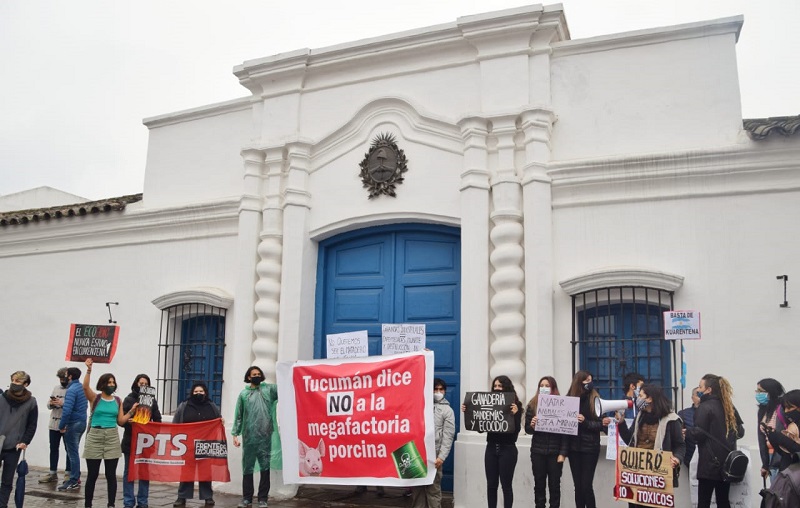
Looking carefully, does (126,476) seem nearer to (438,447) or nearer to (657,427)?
(438,447)

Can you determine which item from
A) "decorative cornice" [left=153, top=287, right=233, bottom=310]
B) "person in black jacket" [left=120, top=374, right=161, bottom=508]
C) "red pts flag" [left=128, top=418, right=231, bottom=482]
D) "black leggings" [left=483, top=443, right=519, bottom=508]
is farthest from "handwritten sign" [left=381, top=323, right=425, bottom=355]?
"decorative cornice" [left=153, top=287, right=233, bottom=310]

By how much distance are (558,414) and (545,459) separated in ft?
1.84

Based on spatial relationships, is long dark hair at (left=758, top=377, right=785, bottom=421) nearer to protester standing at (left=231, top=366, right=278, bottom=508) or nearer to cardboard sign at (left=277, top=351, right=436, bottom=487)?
cardboard sign at (left=277, top=351, right=436, bottom=487)

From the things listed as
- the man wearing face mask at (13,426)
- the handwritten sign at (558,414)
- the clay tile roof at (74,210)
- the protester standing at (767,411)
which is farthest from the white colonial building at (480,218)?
the man wearing face mask at (13,426)

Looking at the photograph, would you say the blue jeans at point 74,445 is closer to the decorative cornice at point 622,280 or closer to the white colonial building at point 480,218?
the white colonial building at point 480,218

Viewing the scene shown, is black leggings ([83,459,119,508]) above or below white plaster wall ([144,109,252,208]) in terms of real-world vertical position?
below

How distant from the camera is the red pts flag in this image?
9.16 meters

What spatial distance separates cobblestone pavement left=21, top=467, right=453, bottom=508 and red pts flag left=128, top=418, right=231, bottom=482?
0.44 meters

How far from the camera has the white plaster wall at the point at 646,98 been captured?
29.4 ft

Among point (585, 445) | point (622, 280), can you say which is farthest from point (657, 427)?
point (622, 280)

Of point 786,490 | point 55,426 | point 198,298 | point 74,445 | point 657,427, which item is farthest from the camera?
point 198,298

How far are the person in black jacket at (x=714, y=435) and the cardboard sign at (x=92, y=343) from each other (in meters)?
7.71

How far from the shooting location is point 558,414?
7.70m

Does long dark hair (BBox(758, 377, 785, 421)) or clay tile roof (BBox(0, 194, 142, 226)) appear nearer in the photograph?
long dark hair (BBox(758, 377, 785, 421))
